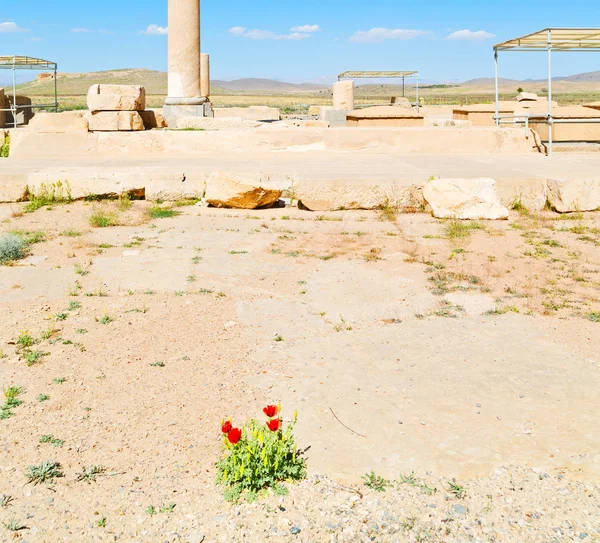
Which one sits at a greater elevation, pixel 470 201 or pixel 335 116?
pixel 335 116

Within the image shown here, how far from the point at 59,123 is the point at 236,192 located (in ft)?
18.1

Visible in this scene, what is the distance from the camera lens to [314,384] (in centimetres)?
418

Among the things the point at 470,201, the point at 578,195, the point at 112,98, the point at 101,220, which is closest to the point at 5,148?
the point at 112,98

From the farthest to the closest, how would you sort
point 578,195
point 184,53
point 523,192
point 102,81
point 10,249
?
point 102,81 < point 184,53 < point 523,192 < point 578,195 < point 10,249

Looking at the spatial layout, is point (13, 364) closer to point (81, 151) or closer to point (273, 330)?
point (273, 330)

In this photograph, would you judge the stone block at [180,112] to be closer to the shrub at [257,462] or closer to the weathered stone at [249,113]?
the weathered stone at [249,113]

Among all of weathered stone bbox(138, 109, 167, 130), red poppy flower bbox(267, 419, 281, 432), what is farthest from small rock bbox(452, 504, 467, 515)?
weathered stone bbox(138, 109, 167, 130)

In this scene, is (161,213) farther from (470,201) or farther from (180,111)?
(180,111)

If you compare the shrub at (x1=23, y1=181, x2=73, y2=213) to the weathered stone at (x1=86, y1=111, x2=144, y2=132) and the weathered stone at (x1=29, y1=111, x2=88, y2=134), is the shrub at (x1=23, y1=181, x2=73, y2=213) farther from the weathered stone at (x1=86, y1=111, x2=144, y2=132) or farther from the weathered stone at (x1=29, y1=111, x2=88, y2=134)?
the weathered stone at (x1=86, y1=111, x2=144, y2=132)

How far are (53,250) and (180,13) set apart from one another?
8.91 meters

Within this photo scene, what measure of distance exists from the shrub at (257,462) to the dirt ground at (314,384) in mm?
85

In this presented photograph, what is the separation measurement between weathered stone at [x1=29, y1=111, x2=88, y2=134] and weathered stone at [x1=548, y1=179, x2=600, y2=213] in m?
8.84

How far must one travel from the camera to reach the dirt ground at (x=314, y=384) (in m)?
2.97

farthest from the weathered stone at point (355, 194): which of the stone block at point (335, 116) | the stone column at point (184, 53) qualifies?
the stone block at point (335, 116)
